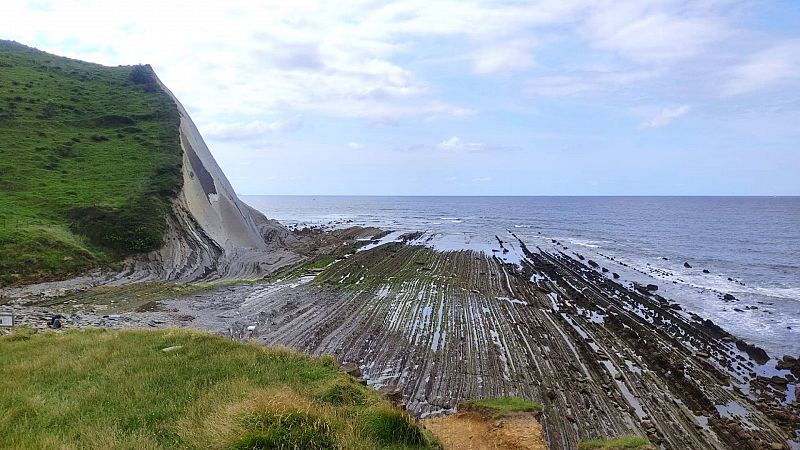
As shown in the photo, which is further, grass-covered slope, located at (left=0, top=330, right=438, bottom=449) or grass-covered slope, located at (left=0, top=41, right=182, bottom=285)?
grass-covered slope, located at (left=0, top=41, right=182, bottom=285)

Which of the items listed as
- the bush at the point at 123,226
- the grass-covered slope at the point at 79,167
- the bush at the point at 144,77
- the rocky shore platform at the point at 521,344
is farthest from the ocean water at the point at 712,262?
the bush at the point at 144,77

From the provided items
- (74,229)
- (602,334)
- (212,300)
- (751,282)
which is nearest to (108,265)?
(74,229)

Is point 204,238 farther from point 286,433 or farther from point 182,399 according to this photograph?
point 286,433

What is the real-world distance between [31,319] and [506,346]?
20.1 m

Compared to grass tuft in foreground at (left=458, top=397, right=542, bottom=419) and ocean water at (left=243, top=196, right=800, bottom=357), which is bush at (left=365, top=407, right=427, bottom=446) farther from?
ocean water at (left=243, top=196, right=800, bottom=357)

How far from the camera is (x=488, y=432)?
11.9 meters

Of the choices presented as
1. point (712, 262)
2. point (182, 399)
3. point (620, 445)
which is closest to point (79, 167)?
point (182, 399)

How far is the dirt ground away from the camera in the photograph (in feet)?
36.4

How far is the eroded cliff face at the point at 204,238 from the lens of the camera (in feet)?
110

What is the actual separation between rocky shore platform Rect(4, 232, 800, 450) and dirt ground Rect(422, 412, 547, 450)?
1.98 metres

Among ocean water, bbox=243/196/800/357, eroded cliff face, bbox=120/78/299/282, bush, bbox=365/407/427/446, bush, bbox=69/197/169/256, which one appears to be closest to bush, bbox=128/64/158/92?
eroded cliff face, bbox=120/78/299/282

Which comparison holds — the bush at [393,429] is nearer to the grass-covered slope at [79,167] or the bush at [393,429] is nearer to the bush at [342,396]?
the bush at [342,396]

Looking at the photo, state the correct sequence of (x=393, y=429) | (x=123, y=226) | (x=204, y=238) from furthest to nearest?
(x=204, y=238), (x=123, y=226), (x=393, y=429)

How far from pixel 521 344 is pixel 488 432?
1127 cm
